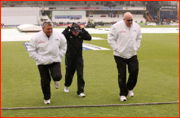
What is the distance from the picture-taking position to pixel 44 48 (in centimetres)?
604

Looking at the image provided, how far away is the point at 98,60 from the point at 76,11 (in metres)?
83.9

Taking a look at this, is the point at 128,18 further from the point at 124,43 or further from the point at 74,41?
the point at 74,41

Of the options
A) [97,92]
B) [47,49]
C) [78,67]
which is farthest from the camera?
[97,92]

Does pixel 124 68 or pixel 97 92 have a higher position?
pixel 124 68

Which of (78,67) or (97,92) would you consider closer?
(78,67)

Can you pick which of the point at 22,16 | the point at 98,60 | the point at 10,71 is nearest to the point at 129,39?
the point at 10,71

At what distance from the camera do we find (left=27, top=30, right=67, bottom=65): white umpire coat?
601 centimetres

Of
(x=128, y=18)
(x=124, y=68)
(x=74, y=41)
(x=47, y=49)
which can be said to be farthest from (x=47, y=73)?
(x=128, y=18)

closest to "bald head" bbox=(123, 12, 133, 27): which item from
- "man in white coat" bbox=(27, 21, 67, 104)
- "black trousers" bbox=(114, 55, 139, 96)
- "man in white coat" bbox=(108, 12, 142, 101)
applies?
"man in white coat" bbox=(108, 12, 142, 101)

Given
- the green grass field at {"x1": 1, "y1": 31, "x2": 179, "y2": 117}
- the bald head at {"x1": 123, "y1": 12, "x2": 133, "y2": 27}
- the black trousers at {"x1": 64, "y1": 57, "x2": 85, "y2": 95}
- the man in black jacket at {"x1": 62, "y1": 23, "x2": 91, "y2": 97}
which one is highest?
the bald head at {"x1": 123, "y1": 12, "x2": 133, "y2": 27}

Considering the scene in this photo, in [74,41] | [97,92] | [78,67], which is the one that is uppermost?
[74,41]

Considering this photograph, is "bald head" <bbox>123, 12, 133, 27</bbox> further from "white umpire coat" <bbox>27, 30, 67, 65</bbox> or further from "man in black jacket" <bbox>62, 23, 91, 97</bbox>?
"white umpire coat" <bbox>27, 30, 67, 65</bbox>

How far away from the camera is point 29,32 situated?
39.2m

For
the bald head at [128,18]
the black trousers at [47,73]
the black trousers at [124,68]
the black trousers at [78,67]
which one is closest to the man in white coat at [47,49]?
the black trousers at [47,73]
